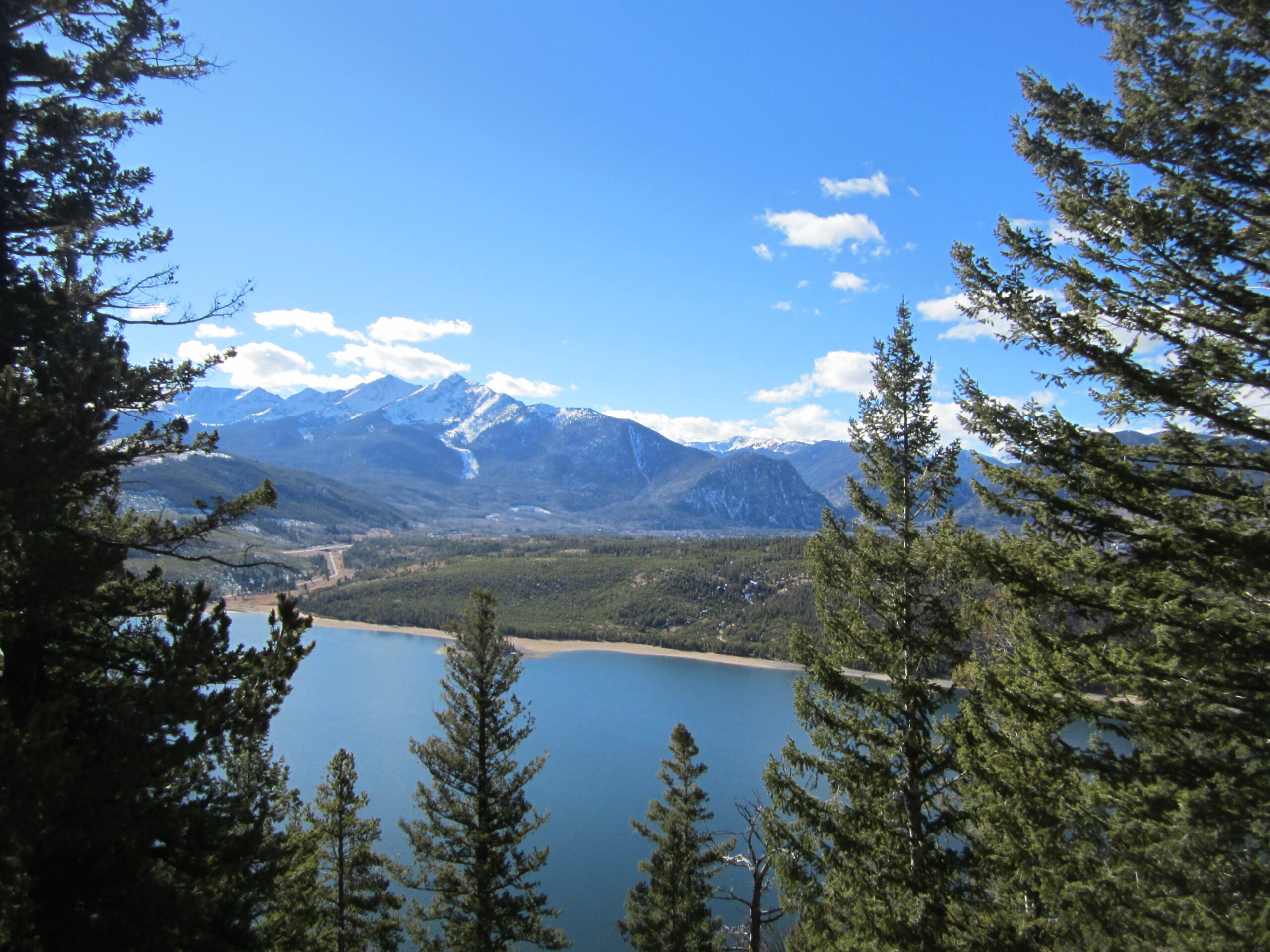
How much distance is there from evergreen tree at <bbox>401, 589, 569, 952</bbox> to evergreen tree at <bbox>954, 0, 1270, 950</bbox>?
10296 mm

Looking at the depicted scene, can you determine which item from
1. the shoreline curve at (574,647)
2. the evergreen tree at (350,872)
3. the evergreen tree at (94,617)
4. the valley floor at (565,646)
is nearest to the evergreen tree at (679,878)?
the evergreen tree at (350,872)

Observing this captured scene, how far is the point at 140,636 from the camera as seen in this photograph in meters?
5.65

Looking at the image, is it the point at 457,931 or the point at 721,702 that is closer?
the point at 457,931

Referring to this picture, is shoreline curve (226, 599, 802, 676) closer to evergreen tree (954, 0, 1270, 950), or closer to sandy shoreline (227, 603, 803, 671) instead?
sandy shoreline (227, 603, 803, 671)

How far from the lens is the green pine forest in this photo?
4660 millimetres

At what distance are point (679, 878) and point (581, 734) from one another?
4440cm

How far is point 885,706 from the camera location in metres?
8.30

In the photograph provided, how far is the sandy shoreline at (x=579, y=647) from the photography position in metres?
103

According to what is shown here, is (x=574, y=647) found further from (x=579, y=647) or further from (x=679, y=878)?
(x=679, y=878)

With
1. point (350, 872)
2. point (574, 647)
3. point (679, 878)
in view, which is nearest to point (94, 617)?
point (350, 872)

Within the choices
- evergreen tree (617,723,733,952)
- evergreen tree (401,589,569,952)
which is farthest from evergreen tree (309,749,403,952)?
evergreen tree (617,723,733,952)

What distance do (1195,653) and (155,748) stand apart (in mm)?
7665

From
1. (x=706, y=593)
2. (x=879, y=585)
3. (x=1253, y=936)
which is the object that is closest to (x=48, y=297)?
(x=879, y=585)

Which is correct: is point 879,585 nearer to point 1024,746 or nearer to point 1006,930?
point 1024,746
